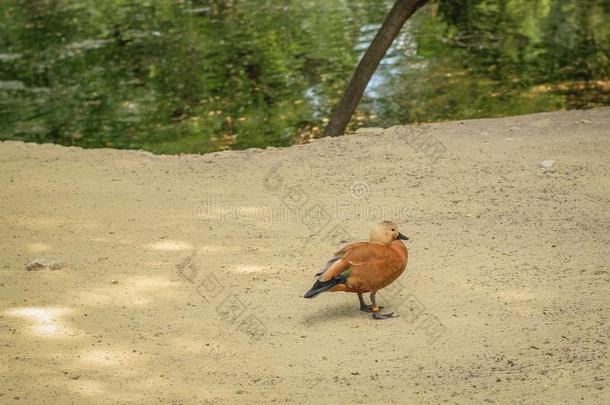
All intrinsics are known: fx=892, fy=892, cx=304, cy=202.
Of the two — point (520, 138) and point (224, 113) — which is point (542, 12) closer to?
point (224, 113)

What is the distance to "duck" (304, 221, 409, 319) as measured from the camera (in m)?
5.09

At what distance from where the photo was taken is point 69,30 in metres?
19.0

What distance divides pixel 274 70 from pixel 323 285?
9932 millimetres

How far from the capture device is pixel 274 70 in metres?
14.6

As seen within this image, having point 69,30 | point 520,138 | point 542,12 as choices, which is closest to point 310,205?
point 520,138

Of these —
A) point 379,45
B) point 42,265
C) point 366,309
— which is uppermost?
point 366,309

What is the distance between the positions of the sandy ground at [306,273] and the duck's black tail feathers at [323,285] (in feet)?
0.94

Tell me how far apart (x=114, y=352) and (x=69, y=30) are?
15.3 m
